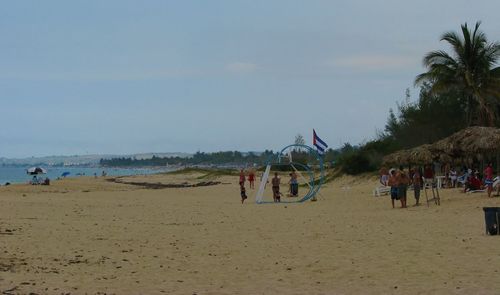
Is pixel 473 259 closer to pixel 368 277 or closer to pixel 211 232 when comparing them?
pixel 368 277

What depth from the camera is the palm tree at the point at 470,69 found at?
29969 millimetres

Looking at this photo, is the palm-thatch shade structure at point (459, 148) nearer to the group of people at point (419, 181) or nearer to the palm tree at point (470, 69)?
the group of people at point (419, 181)

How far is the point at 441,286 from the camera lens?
8984mm

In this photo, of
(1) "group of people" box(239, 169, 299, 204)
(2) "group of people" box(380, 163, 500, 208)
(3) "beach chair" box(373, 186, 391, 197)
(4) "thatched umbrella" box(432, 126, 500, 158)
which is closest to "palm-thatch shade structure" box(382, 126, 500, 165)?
(4) "thatched umbrella" box(432, 126, 500, 158)

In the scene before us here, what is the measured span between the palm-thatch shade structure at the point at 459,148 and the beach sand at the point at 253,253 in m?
2.68

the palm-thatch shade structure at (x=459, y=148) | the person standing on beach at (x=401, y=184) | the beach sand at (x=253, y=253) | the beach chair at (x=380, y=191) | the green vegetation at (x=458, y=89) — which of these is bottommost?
the beach sand at (x=253, y=253)

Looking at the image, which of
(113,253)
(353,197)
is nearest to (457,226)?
(113,253)

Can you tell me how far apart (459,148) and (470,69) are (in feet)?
24.7

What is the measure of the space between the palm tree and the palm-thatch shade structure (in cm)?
603

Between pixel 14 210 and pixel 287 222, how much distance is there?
30.7ft

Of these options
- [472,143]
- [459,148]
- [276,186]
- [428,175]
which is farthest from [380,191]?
[472,143]

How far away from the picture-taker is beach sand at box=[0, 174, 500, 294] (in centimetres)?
927

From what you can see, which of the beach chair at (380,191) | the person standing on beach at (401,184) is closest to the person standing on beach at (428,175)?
the person standing on beach at (401,184)

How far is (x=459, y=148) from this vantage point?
23.9 meters
